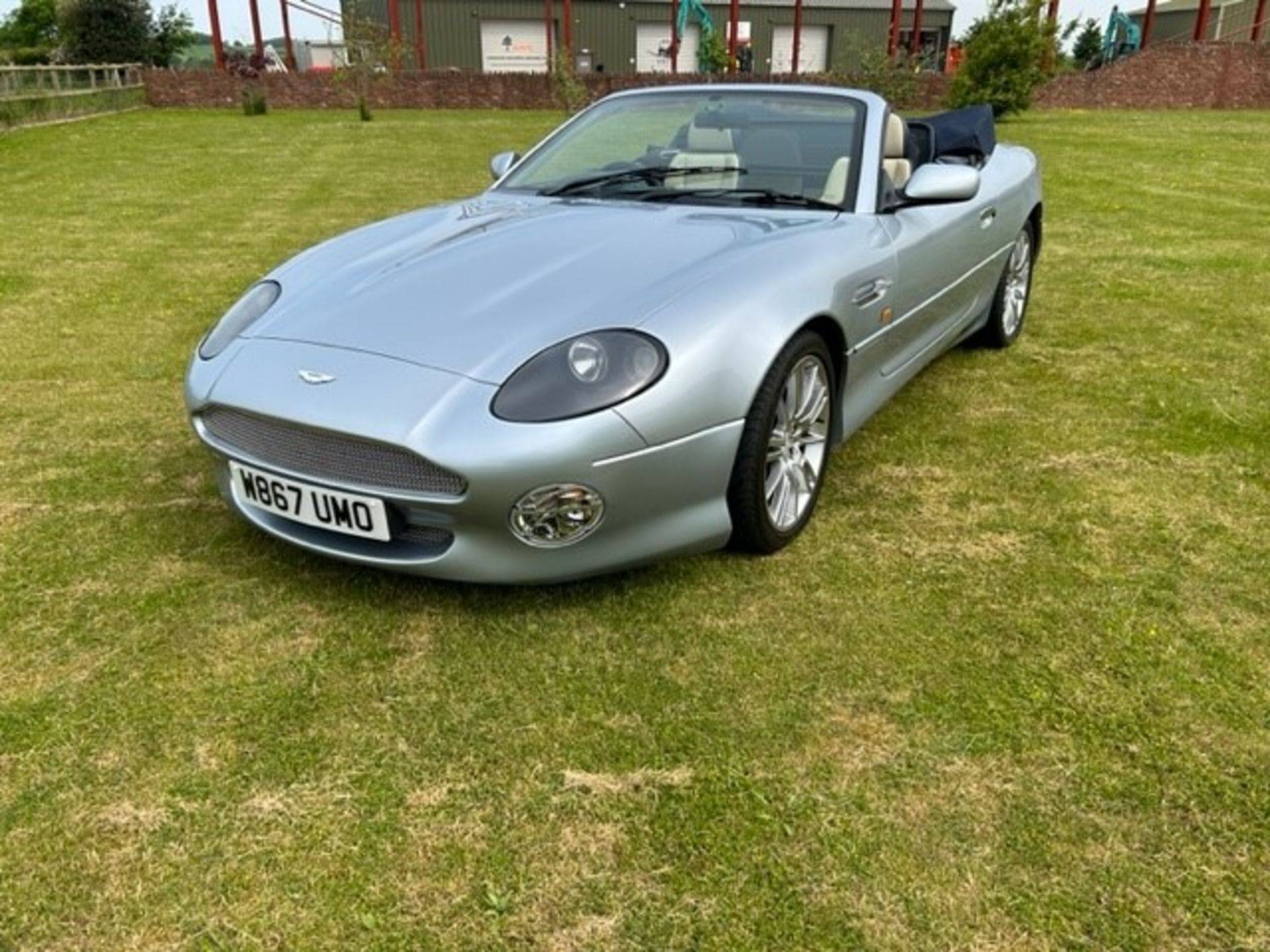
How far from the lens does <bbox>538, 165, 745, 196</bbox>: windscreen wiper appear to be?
138 inches

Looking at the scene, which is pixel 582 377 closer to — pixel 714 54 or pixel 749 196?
pixel 749 196

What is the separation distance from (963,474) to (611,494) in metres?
1.61

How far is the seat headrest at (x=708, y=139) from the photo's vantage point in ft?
11.8

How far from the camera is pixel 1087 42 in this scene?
36.0 m

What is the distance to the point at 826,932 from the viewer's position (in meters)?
1.63

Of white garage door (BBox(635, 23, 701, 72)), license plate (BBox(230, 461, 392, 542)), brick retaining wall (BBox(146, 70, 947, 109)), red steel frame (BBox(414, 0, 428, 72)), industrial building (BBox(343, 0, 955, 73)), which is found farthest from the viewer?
white garage door (BBox(635, 23, 701, 72))

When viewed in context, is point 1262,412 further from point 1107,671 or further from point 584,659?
point 584,659

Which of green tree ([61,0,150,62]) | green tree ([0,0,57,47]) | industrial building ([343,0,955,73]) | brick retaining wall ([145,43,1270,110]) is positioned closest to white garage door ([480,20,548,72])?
industrial building ([343,0,955,73])

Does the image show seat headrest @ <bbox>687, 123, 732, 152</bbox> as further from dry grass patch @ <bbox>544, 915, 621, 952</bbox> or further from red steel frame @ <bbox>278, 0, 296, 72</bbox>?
red steel frame @ <bbox>278, 0, 296, 72</bbox>

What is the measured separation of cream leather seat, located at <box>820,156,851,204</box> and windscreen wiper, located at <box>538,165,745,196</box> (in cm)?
31

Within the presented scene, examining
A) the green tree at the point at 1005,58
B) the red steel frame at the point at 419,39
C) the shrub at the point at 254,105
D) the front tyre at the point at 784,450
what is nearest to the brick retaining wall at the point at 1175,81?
the green tree at the point at 1005,58

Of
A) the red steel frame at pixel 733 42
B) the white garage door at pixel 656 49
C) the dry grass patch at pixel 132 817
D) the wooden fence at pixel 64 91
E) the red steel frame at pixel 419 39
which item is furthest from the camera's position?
the white garage door at pixel 656 49

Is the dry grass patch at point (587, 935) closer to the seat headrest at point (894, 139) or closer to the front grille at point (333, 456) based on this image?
the front grille at point (333, 456)

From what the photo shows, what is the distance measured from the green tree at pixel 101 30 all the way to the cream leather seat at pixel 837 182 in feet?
98.5
